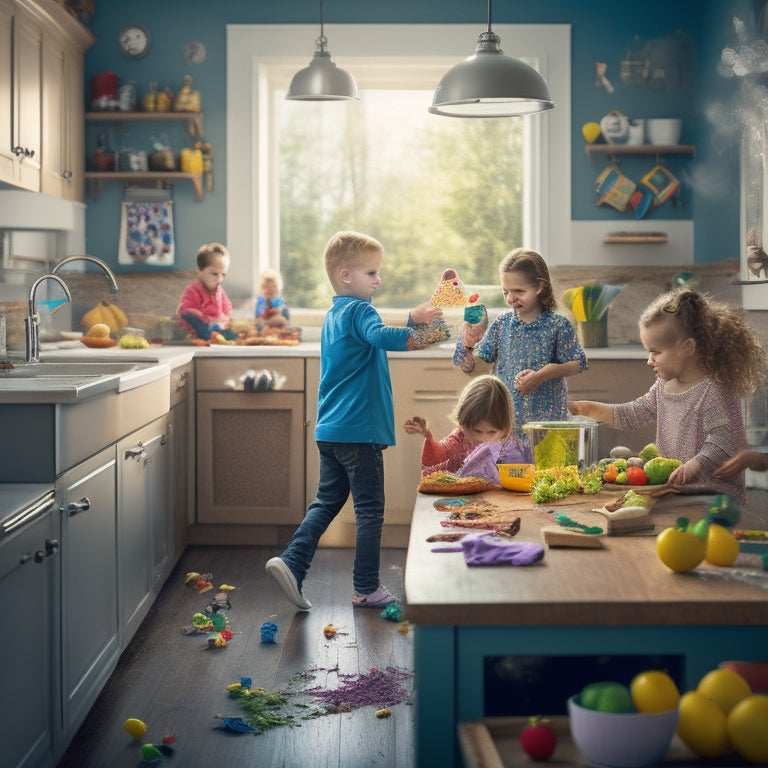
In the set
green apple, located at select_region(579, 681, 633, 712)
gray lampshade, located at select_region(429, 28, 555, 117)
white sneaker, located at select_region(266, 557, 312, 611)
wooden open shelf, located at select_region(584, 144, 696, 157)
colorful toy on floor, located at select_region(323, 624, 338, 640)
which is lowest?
colorful toy on floor, located at select_region(323, 624, 338, 640)

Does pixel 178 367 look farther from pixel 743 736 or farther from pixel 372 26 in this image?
pixel 743 736

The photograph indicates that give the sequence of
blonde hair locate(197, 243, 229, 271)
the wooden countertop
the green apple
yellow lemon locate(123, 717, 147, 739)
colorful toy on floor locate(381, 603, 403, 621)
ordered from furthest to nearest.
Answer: blonde hair locate(197, 243, 229, 271)
colorful toy on floor locate(381, 603, 403, 621)
yellow lemon locate(123, 717, 147, 739)
the wooden countertop
the green apple

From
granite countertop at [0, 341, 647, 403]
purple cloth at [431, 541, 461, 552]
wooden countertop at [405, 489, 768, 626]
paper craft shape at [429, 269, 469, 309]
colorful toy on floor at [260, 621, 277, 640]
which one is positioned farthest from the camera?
granite countertop at [0, 341, 647, 403]

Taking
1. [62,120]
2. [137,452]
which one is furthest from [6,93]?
[137,452]

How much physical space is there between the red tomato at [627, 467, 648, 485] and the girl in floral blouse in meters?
1.17

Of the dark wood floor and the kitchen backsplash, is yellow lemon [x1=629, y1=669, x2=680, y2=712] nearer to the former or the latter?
the dark wood floor

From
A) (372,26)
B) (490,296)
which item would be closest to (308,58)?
(372,26)

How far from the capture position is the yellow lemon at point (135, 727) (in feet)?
8.38

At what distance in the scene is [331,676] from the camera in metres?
3.00

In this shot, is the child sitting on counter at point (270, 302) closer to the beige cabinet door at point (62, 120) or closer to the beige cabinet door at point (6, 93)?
the beige cabinet door at point (62, 120)

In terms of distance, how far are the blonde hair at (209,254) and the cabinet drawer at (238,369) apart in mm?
588

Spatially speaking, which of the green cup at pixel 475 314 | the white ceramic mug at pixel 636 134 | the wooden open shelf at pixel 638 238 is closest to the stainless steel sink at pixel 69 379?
the green cup at pixel 475 314

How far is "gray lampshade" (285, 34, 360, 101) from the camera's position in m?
4.42

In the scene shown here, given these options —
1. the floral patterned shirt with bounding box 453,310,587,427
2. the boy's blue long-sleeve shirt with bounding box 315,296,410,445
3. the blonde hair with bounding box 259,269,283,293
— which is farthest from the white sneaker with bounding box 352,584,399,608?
the blonde hair with bounding box 259,269,283,293
